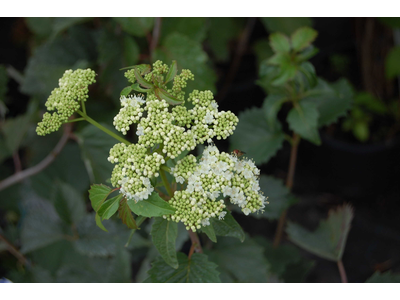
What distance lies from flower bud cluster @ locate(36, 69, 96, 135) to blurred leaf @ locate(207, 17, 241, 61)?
48.8 inches

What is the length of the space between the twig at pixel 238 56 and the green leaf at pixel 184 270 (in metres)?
1.37

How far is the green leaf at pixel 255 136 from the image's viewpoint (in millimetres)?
1170

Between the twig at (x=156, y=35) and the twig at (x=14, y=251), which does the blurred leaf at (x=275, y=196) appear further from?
the twig at (x=14, y=251)

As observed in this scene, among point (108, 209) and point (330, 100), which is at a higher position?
point (330, 100)

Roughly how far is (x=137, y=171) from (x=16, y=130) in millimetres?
1052

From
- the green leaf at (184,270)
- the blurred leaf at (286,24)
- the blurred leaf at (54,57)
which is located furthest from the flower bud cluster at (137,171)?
the blurred leaf at (286,24)

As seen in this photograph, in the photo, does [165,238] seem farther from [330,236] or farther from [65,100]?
[330,236]

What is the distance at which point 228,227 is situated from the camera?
63 cm

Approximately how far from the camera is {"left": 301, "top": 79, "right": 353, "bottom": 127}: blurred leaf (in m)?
1.11

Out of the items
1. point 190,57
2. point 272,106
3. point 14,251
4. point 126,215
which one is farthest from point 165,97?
point 14,251

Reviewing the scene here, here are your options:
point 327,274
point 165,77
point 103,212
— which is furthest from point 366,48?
point 103,212

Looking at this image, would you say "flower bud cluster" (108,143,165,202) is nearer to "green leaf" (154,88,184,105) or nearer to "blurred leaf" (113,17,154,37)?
"green leaf" (154,88,184,105)

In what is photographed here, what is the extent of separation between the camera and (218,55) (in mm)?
1795

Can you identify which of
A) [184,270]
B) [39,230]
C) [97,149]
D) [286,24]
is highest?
[286,24]
